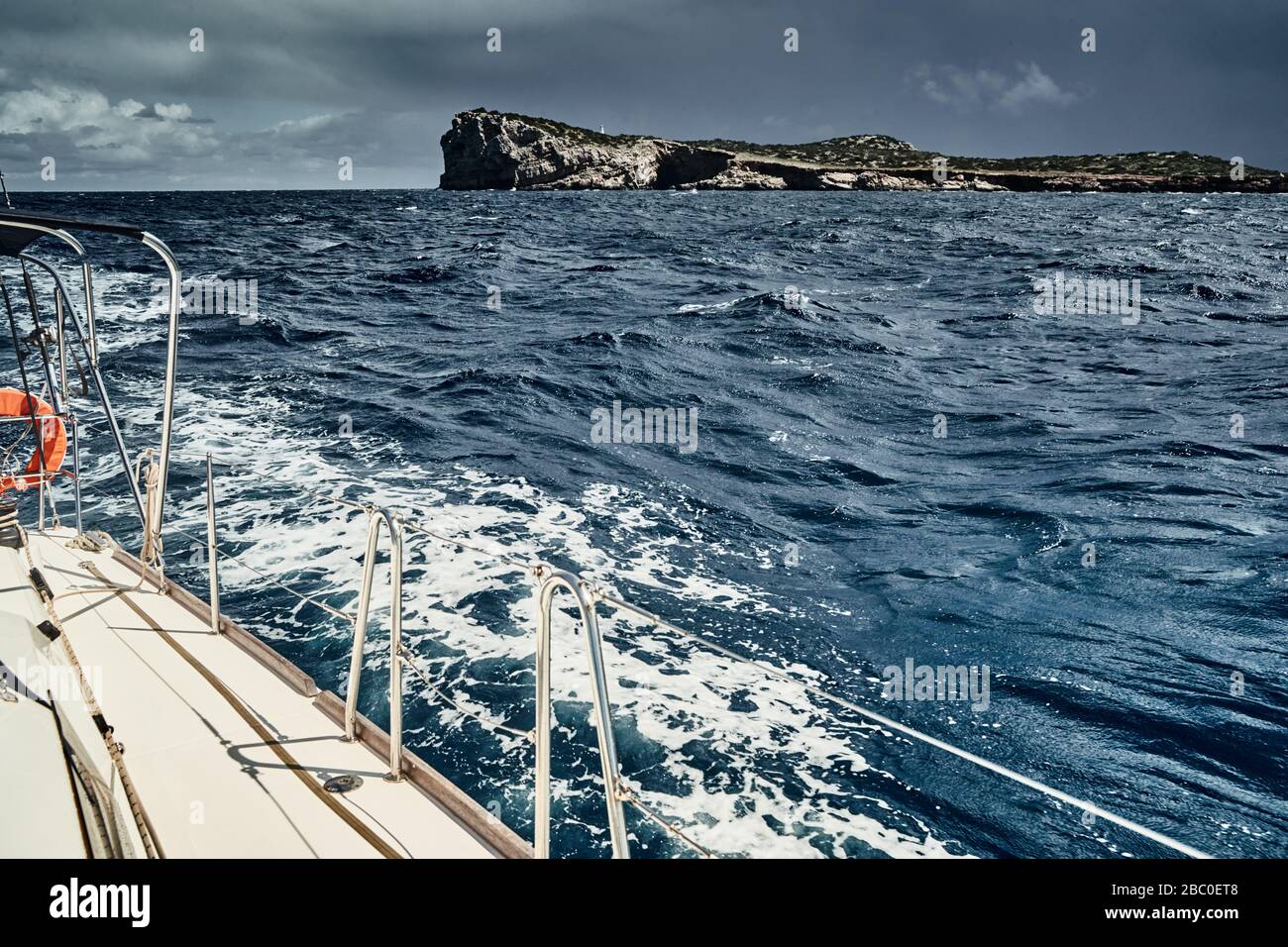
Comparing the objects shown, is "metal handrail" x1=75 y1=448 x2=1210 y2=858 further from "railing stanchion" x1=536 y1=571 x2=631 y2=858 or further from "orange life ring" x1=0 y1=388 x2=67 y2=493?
"orange life ring" x1=0 y1=388 x2=67 y2=493

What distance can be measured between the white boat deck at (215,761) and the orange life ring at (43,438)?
1171 mm

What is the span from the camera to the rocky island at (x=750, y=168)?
118m

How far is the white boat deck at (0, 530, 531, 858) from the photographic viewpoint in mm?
2275

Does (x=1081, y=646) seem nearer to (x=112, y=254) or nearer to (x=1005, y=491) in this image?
(x=1005, y=491)

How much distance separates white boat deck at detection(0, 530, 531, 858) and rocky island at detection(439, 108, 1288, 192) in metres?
130

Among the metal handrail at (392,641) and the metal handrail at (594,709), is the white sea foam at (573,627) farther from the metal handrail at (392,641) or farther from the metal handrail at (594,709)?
the metal handrail at (594,709)

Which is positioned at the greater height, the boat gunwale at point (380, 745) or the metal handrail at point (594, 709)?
the metal handrail at point (594, 709)

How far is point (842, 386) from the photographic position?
1360cm

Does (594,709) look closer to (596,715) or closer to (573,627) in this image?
(596,715)

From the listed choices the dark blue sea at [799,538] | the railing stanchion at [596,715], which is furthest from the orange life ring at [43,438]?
the railing stanchion at [596,715]

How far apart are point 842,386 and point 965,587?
7296 millimetres

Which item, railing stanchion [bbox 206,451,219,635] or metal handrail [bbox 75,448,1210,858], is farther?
railing stanchion [bbox 206,451,219,635]

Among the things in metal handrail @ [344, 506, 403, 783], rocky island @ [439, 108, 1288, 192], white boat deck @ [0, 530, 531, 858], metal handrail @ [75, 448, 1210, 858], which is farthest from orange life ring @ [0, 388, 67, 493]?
rocky island @ [439, 108, 1288, 192]

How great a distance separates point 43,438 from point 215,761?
13.8ft
